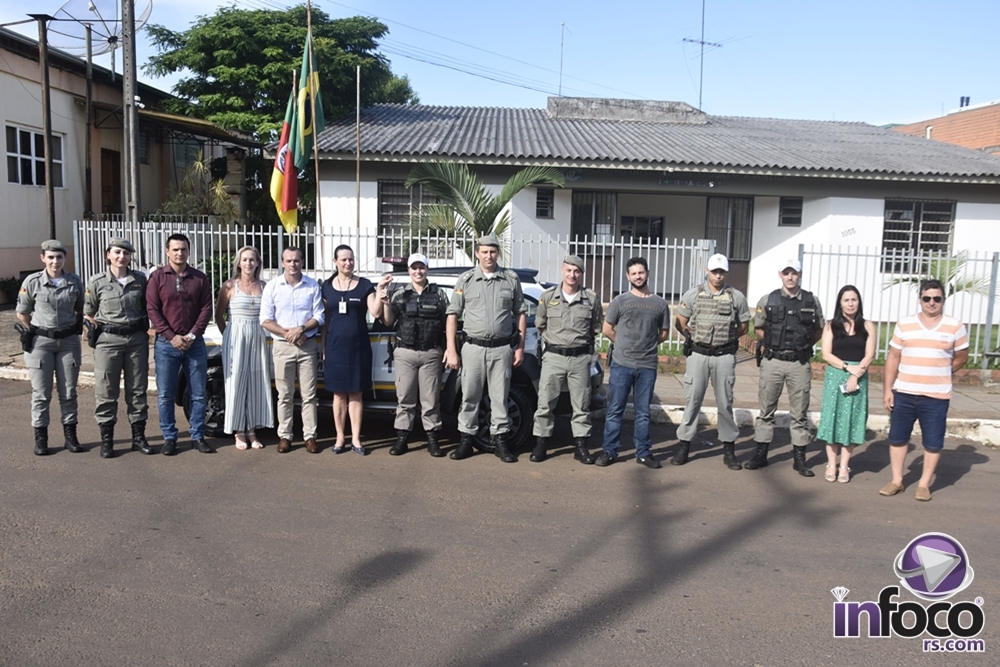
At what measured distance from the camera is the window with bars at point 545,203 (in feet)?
50.3

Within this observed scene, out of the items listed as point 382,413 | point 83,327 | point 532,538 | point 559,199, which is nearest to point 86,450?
point 83,327

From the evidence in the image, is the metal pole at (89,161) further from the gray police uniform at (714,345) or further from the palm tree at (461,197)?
the gray police uniform at (714,345)

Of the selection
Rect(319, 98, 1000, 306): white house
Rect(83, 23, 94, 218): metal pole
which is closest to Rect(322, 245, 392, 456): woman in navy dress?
Rect(319, 98, 1000, 306): white house

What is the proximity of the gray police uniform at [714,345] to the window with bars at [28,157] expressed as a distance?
13.9 m

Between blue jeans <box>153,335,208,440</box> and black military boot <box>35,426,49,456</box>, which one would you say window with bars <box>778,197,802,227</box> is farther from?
black military boot <box>35,426,49,456</box>

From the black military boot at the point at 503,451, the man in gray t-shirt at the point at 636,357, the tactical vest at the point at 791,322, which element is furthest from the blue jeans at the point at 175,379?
the tactical vest at the point at 791,322

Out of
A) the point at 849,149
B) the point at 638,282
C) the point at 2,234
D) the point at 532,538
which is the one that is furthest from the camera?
the point at 849,149

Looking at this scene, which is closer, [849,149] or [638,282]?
[638,282]

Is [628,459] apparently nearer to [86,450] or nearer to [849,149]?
[86,450]

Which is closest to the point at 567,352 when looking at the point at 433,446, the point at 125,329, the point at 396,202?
the point at 433,446

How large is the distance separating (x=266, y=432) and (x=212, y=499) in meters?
2.02

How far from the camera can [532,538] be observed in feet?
16.2

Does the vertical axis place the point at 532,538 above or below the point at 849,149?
below

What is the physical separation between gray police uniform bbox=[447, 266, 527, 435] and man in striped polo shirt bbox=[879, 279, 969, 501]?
114 inches
